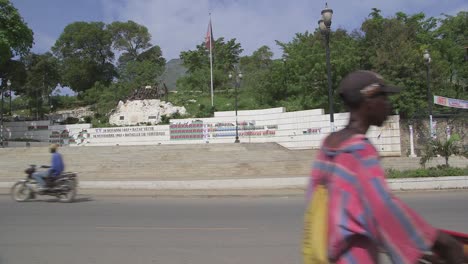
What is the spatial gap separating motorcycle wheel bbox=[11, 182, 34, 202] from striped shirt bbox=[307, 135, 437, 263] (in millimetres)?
14379

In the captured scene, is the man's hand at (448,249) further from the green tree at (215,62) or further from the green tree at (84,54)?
the green tree at (84,54)

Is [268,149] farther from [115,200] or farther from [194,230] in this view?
[194,230]

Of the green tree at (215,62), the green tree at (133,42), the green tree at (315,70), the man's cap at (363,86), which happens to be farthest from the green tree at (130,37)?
the man's cap at (363,86)

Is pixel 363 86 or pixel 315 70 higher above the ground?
pixel 315 70

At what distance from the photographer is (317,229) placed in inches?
90.5

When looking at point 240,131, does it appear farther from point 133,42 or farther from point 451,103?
point 133,42

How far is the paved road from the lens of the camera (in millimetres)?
6863

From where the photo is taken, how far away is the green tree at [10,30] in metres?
42.5

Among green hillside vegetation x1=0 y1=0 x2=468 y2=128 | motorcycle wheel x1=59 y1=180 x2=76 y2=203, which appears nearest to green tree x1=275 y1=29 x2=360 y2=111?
green hillside vegetation x1=0 y1=0 x2=468 y2=128

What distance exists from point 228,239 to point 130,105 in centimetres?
4171

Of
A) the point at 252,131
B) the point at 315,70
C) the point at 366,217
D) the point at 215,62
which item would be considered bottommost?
the point at 366,217

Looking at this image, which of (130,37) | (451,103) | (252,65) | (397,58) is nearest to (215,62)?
(252,65)

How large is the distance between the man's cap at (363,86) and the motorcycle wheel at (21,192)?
1440 cm

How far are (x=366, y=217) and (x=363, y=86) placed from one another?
634 mm
